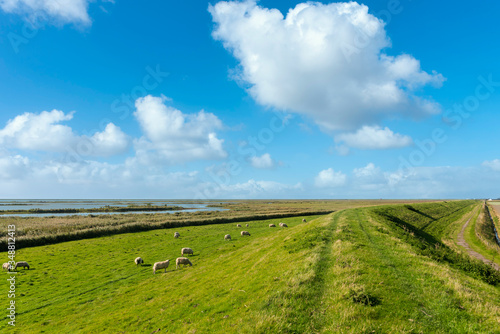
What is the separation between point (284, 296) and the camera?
12758 mm

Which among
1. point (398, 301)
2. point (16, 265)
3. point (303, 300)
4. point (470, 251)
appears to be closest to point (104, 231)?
point (16, 265)

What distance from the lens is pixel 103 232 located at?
2247 inches

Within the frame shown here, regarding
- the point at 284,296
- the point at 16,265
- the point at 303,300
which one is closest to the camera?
Answer: the point at 303,300

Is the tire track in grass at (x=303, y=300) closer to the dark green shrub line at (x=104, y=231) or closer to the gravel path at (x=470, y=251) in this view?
the gravel path at (x=470, y=251)

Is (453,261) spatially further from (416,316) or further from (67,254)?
(67,254)

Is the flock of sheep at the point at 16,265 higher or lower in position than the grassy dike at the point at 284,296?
lower

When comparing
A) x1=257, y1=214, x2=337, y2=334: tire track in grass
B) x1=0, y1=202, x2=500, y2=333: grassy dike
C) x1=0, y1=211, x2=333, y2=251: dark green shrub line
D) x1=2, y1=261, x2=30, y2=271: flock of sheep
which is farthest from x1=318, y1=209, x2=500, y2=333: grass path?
x1=0, y1=211, x2=333, y2=251: dark green shrub line

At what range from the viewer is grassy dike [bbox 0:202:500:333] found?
34.6 ft

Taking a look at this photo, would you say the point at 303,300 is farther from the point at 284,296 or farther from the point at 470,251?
the point at 470,251

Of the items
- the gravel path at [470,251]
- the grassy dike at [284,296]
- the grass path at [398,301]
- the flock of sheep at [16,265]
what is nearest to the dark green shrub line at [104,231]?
the flock of sheep at [16,265]

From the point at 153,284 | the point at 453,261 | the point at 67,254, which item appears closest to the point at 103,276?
the point at 153,284

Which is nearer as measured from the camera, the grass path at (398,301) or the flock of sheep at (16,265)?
the grass path at (398,301)

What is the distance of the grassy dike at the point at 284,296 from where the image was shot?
10.5 meters

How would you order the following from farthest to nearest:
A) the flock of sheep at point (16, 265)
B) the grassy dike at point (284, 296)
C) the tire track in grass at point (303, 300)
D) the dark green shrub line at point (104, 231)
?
the dark green shrub line at point (104, 231) → the flock of sheep at point (16, 265) → the grassy dike at point (284, 296) → the tire track in grass at point (303, 300)
